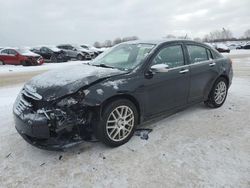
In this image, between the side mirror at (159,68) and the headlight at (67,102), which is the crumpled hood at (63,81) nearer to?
the headlight at (67,102)

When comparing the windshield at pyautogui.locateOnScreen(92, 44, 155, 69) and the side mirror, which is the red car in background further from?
the side mirror

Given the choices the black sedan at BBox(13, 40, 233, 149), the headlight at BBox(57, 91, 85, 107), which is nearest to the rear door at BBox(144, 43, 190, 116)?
the black sedan at BBox(13, 40, 233, 149)

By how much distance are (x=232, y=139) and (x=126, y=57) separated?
220 centimetres

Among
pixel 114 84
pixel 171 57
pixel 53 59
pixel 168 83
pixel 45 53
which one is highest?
pixel 171 57

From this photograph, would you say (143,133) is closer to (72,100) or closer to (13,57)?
(72,100)

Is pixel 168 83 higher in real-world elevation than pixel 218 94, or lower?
higher

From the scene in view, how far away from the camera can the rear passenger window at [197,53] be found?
463cm

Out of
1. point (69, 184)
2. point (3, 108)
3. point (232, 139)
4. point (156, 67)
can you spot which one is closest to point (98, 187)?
point (69, 184)

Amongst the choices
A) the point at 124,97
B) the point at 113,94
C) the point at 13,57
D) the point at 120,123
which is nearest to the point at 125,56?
the point at 124,97

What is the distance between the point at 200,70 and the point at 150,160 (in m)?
2.30

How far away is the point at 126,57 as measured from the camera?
4293mm

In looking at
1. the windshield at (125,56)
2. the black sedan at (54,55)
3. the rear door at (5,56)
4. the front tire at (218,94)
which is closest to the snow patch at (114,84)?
the windshield at (125,56)

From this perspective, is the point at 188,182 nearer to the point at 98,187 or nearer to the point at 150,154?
the point at 150,154

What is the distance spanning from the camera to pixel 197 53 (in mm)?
4820
